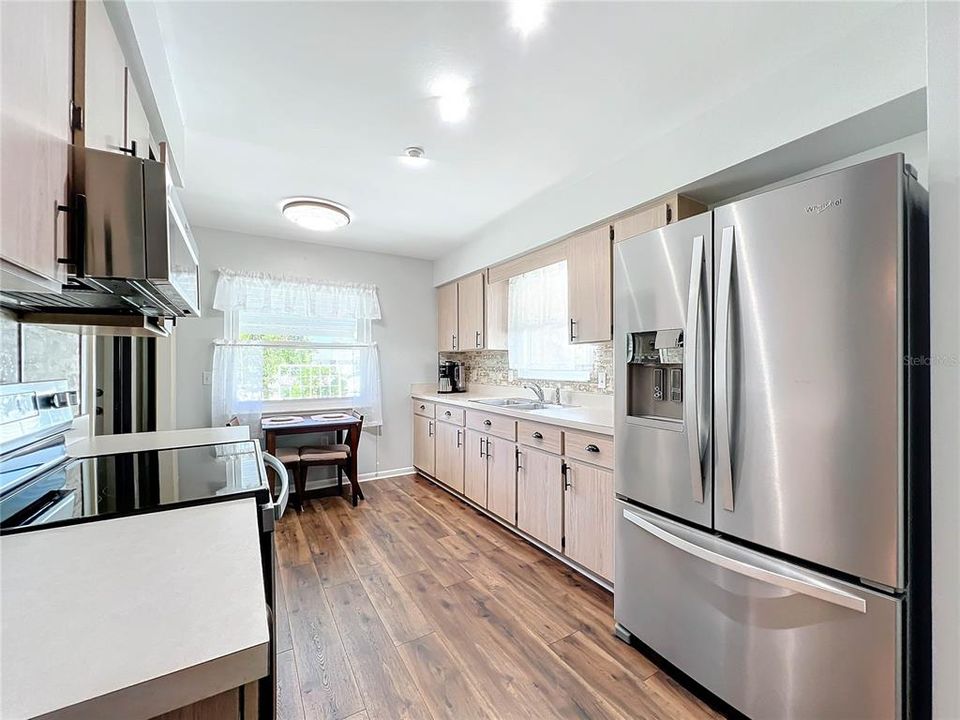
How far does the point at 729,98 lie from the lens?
1.75 metres

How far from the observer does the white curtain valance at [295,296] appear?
356 centimetres

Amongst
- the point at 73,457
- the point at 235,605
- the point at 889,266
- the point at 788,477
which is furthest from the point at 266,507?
the point at 889,266

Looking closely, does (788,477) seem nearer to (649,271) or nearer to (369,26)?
(649,271)

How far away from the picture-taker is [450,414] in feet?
12.2

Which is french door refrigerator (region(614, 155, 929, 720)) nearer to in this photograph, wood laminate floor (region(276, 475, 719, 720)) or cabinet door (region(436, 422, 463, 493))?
wood laminate floor (region(276, 475, 719, 720))

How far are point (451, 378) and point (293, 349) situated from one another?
160cm

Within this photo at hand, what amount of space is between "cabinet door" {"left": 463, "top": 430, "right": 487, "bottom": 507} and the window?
0.73m

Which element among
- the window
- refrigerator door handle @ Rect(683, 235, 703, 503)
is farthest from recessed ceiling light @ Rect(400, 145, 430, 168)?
refrigerator door handle @ Rect(683, 235, 703, 503)

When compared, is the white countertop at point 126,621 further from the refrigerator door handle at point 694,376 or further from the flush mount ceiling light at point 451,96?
the flush mount ceiling light at point 451,96

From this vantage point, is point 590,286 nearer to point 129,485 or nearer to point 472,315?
point 472,315

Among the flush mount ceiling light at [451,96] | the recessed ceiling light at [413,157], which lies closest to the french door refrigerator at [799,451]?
the flush mount ceiling light at [451,96]

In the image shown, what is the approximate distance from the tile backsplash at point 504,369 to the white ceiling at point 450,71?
1224 mm

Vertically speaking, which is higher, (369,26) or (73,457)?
(369,26)

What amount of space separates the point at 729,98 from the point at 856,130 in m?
0.49
